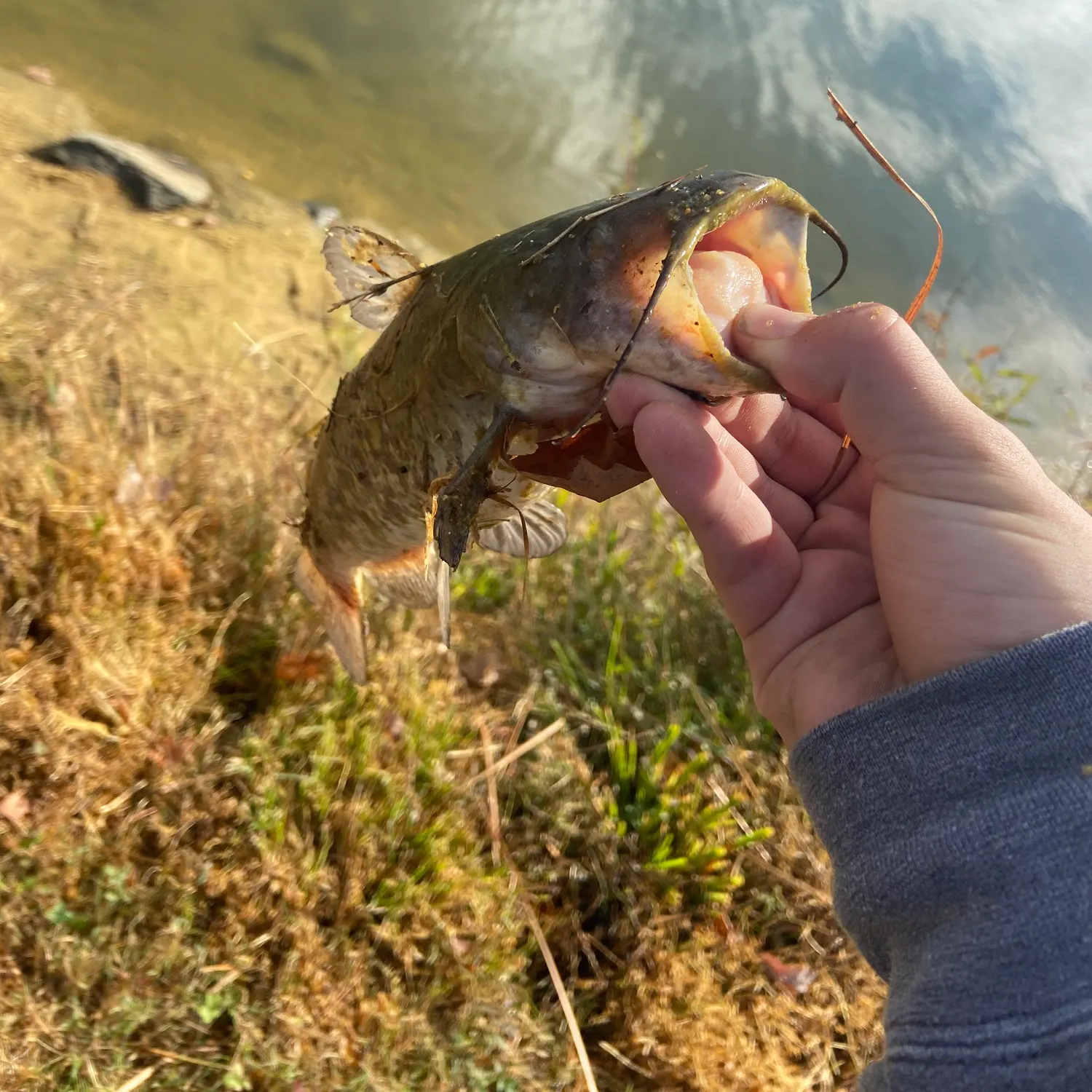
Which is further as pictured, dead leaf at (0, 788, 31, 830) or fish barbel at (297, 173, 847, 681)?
dead leaf at (0, 788, 31, 830)

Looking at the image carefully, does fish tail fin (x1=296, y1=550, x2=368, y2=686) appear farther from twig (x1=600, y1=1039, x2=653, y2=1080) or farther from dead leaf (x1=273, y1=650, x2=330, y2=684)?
twig (x1=600, y1=1039, x2=653, y2=1080)

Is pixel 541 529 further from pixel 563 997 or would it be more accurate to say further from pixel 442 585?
pixel 563 997

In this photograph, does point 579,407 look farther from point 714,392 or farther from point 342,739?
point 342,739

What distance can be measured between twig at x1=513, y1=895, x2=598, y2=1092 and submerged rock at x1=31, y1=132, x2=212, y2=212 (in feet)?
16.5

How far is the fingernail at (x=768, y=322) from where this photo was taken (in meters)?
1.29

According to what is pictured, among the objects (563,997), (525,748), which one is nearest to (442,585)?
(525,748)

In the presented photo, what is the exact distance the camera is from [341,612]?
7.70 feet

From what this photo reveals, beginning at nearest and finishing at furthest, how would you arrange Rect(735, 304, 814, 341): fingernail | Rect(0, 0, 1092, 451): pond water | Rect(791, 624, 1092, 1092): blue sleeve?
Rect(791, 624, 1092, 1092): blue sleeve < Rect(735, 304, 814, 341): fingernail < Rect(0, 0, 1092, 451): pond water

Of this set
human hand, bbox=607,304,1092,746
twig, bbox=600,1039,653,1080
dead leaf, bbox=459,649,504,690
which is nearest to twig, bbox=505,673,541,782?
dead leaf, bbox=459,649,504,690

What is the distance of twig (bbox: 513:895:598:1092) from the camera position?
2.29 meters

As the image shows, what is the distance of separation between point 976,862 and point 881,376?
2.45 ft

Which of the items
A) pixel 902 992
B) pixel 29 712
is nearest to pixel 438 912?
pixel 29 712

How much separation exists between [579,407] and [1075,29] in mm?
15602

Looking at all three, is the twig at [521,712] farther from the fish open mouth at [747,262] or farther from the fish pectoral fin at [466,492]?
the fish open mouth at [747,262]
